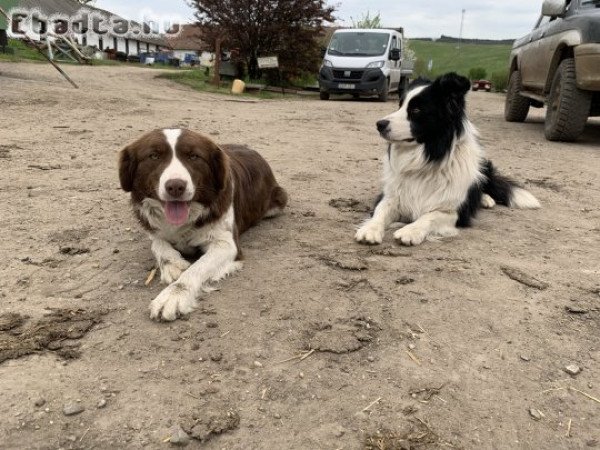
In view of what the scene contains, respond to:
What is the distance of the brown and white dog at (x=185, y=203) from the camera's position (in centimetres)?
305

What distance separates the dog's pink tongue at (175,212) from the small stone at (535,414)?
7.23 feet

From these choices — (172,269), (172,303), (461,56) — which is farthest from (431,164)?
(461,56)

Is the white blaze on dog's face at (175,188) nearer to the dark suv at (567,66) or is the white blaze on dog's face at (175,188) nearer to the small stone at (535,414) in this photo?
the small stone at (535,414)

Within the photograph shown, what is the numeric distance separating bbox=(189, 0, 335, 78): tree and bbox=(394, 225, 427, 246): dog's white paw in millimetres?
18422

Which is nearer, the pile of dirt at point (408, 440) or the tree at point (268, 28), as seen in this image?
the pile of dirt at point (408, 440)

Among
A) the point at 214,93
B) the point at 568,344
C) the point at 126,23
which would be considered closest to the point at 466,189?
the point at 568,344

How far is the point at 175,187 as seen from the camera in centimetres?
299

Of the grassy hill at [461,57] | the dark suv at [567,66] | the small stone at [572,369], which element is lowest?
the small stone at [572,369]

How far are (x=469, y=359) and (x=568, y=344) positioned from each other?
1.87 feet

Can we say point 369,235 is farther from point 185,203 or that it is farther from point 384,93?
point 384,93

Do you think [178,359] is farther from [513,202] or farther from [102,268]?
[513,202]

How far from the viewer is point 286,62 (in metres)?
21.0

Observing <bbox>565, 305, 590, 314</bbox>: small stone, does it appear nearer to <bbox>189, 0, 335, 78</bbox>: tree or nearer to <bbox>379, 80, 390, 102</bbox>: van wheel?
<bbox>379, 80, 390, 102</bbox>: van wheel

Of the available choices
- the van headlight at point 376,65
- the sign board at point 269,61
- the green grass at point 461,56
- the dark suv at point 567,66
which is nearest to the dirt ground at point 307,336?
the dark suv at point 567,66
